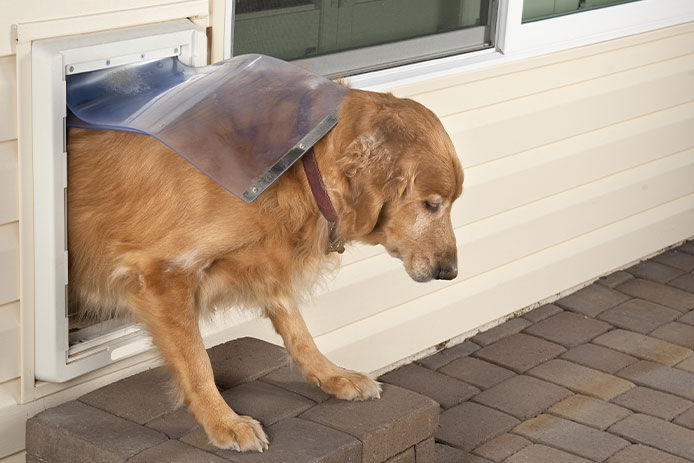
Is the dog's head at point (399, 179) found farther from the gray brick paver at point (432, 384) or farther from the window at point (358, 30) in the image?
the gray brick paver at point (432, 384)

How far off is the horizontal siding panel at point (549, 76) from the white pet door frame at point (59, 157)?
126 centimetres

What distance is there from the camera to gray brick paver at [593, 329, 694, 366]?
175 inches

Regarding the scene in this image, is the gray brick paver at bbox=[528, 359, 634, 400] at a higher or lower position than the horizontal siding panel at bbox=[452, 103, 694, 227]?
lower

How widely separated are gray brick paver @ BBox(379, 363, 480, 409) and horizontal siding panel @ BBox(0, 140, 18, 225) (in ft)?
6.13

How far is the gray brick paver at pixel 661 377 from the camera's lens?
13.6 ft

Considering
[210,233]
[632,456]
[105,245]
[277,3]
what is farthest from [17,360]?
[632,456]

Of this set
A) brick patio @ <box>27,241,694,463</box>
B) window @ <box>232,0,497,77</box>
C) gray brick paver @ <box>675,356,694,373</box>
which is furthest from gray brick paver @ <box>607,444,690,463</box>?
window @ <box>232,0,497,77</box>

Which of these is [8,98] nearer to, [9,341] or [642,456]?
[9,341]

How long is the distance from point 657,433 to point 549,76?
1.57 m

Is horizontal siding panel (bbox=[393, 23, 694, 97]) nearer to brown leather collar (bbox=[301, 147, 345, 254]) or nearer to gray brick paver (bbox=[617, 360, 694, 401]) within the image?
brown leather collar (bbox=[301, 147, 345, 254])

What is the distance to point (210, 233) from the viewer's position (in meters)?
2.67

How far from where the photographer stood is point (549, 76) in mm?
4527

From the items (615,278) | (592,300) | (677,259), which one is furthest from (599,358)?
(677,259)

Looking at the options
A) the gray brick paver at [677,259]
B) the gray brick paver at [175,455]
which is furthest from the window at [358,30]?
the gray brick paver at [677,259]
